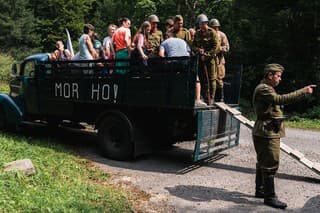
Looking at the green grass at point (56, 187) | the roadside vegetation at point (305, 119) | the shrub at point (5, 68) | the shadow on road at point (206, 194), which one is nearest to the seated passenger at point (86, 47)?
the green grass at point (56, 187)

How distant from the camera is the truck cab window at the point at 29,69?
9.45 m

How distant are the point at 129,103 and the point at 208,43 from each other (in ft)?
6.24

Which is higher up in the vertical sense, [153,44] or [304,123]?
[153,44]

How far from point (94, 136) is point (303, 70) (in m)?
9.40

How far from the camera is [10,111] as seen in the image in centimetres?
967

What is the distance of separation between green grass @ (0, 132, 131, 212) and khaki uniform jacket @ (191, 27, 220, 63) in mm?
2981

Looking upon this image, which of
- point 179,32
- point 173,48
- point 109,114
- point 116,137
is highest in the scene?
point 179,32

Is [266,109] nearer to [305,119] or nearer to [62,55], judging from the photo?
[62,55]

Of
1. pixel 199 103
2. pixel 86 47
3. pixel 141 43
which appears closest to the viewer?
pixel 199 103

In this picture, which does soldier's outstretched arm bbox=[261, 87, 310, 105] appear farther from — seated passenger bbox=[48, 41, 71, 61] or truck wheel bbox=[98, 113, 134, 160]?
seated passenger bbox=[48, 41, 71, 61]

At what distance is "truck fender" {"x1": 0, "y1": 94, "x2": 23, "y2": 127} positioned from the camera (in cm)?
958

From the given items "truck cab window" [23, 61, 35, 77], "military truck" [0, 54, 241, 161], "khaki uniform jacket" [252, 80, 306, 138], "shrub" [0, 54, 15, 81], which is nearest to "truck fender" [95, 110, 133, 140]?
"military truck" [0, 54, 241, 161]

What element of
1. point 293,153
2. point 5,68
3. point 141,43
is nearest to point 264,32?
point 141,43

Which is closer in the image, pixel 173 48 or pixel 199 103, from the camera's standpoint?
pixel 199 103
